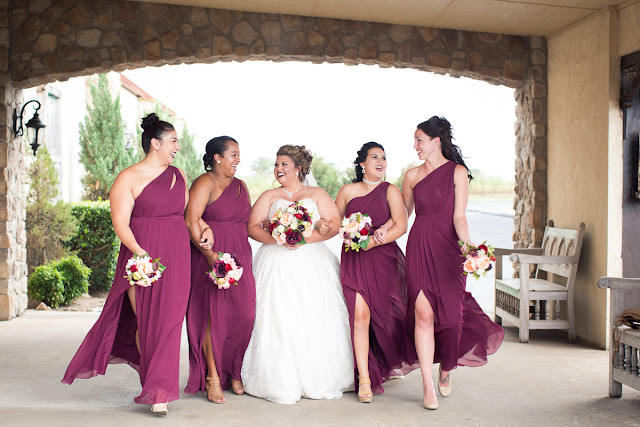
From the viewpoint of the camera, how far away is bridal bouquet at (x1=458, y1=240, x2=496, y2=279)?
389cm

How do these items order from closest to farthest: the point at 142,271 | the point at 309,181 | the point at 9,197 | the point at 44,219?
the point at 142,271 < the point at 309,181 < the point at 9,197 < the point at 44,219

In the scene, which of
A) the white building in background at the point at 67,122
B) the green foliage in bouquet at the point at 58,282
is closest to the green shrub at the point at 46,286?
the green foliage in bouquet at the point at 58,282

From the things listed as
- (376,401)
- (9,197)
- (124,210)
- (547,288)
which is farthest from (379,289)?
(9,197)

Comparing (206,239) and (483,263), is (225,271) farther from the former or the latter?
(483,263)

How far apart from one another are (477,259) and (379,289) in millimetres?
761

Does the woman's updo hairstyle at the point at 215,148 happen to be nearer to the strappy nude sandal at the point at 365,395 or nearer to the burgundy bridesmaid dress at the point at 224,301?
the burgundy bridesmaid dress at the point at 224,301

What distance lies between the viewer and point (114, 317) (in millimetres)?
3945

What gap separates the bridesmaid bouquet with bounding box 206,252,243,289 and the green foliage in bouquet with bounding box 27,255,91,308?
509 centimetres

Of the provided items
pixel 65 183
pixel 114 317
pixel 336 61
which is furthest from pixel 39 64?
pixel 65 183

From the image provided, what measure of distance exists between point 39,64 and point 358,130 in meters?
25.5

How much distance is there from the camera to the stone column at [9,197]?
6.56m

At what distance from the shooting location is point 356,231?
4062 millimetres

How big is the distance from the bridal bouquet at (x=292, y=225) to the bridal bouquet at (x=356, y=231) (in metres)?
0.23

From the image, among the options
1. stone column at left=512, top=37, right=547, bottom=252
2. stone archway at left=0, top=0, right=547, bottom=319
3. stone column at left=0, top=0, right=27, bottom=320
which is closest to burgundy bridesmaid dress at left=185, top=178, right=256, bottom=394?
stone archway at left=0, top=0, right=547, bottom=319
